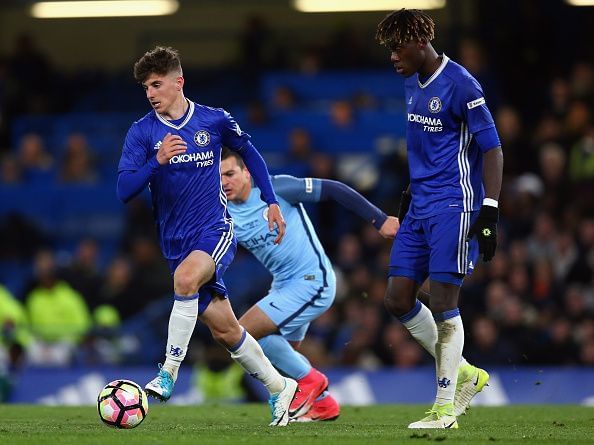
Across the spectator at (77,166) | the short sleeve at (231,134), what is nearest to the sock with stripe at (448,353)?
the short sleeve at (231,134)

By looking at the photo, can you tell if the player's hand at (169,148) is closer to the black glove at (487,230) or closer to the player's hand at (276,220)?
the player's hand at (276,220)

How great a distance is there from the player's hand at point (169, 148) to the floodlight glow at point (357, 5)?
47.2ft

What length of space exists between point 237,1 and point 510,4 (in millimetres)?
5333

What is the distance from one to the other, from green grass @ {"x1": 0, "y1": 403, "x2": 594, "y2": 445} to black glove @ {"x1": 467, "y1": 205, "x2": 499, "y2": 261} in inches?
43.6

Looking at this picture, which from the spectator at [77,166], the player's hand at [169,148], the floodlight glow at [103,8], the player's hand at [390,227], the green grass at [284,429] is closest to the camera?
the green grass at [284,429]

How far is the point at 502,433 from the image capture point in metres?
7.80

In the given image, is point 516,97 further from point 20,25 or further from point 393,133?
point 20,25

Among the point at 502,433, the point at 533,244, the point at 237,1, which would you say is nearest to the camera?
the point at 502,433

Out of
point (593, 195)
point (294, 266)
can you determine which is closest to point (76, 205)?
point (593, 195)

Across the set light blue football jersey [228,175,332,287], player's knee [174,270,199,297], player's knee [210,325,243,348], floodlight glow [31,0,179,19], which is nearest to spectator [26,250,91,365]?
floodlight glow [31,0,179,19]

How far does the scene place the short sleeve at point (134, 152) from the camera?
26.0 ft

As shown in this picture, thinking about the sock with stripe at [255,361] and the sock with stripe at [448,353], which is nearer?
the sock with stripe at [448,353]

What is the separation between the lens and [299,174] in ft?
59.2

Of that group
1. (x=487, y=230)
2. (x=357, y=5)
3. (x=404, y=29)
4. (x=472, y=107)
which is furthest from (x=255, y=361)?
(x=357, y=5)
